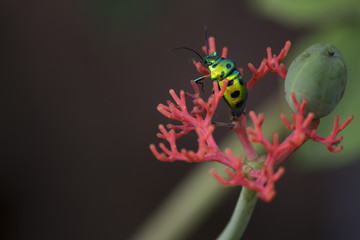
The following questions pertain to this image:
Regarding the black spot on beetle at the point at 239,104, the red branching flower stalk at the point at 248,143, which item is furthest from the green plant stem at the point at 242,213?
the black spot on beetle at the point at 239,104

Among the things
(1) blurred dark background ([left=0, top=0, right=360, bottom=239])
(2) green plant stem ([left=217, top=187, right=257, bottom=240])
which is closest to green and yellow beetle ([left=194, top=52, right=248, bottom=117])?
(2) green plant stem ([left=217, top=187, right=257, bottom=240])

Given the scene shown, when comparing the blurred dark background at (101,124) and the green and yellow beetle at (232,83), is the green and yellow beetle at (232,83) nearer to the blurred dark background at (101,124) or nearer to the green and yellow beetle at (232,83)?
the green and yellow beetle at (232,83)

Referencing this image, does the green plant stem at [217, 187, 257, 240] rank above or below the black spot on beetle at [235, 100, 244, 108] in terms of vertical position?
below

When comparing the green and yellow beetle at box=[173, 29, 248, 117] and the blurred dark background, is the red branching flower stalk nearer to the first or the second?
the green and yellow beetle at box=[173, 29, 248, 117]

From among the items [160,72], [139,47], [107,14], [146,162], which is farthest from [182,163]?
[107,14]

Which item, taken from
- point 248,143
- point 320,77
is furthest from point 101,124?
point 320,77

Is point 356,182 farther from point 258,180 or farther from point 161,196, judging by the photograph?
point 258,180
